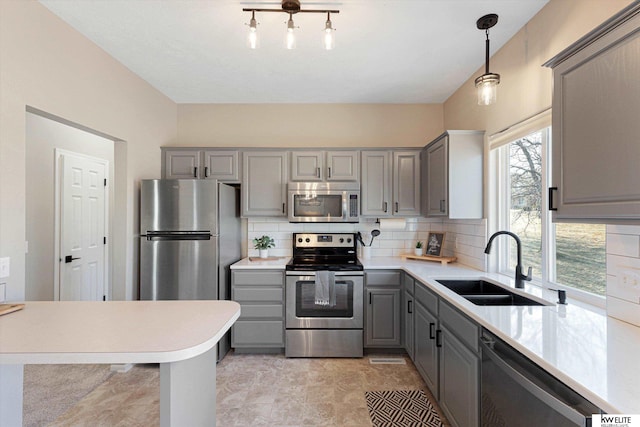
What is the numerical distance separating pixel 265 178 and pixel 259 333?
1.60 meters

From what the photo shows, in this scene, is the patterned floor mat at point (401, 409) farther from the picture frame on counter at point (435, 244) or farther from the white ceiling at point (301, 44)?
the white ceiling at point (301, 44)

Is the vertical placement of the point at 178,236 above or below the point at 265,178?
below

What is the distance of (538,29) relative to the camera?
194cm

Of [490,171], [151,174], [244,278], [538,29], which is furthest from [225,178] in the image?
[538,29]

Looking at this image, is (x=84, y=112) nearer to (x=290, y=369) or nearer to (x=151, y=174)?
(x=151, y=174)

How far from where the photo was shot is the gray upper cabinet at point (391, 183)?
3283 millimetres

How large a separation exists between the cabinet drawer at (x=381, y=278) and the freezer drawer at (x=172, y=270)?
4.96ft

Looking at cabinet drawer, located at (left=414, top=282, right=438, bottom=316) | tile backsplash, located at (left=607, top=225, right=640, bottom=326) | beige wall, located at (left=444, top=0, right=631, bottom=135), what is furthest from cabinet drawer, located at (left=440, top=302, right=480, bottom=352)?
beige wall, located at (left=444, top=0, right=631, bottom=135)

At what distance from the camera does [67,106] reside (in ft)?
6.88

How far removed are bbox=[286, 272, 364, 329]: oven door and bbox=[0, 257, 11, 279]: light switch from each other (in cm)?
193

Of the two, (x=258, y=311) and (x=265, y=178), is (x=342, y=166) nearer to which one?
(x=265, y=178)

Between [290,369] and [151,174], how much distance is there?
7.80 feet

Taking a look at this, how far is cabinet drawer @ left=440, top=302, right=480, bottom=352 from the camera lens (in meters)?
1.58

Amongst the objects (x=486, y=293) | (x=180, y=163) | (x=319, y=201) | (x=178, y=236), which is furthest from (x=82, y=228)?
(x=486, y=293)
